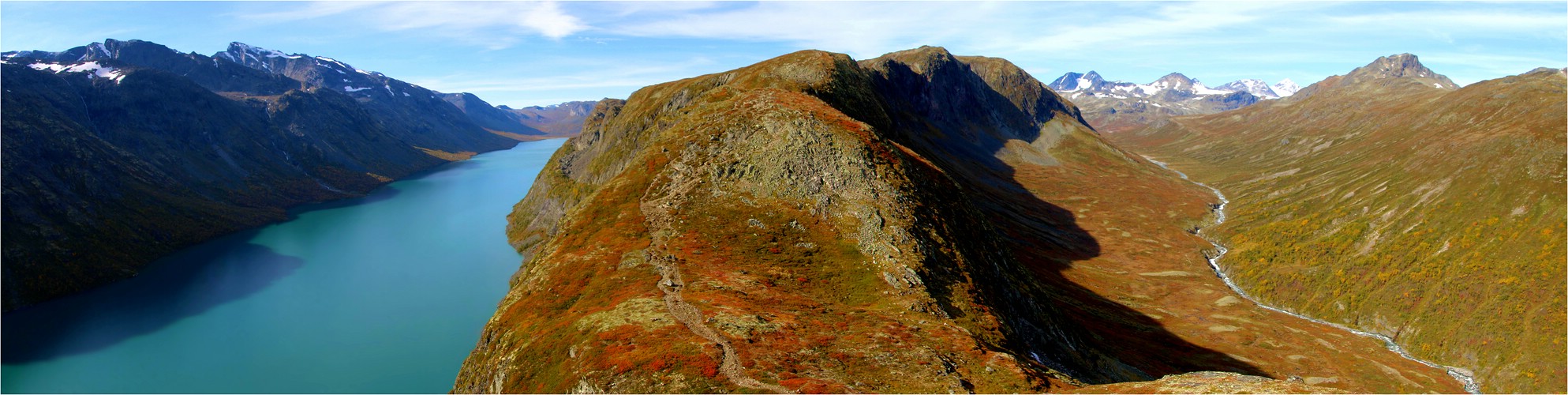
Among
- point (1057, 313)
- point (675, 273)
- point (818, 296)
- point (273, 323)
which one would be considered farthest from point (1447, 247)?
point (273, 323)

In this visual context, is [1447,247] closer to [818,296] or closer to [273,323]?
[818,296]

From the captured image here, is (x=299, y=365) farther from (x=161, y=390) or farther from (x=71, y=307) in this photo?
(x=71, y=307)

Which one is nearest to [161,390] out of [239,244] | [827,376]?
[827,376]

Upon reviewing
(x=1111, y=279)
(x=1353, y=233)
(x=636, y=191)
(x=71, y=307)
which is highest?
(x=636, y=191)

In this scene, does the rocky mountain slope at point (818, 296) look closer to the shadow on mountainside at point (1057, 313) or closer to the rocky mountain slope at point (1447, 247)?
the shadow on mountainside at point (1057, 313)

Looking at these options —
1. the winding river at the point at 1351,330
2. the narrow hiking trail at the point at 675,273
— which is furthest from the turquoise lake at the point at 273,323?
the winding river at the point at 1351,330
